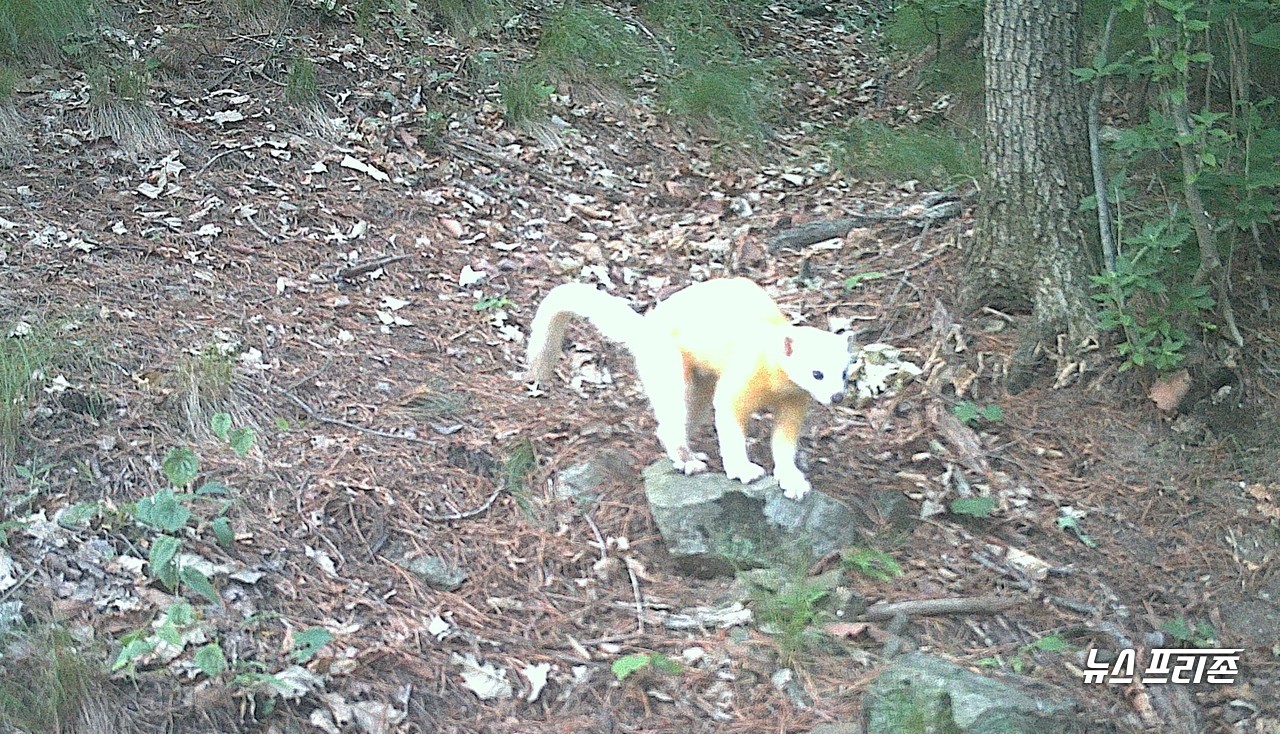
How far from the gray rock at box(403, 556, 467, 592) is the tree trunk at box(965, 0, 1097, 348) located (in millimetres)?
2665

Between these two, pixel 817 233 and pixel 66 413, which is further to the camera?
pixel 817 233

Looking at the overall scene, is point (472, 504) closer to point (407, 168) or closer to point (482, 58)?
point (407, 168)

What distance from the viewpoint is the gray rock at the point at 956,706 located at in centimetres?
317

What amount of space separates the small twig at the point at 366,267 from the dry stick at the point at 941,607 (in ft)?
10.2

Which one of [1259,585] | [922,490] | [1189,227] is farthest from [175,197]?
[1259,585]

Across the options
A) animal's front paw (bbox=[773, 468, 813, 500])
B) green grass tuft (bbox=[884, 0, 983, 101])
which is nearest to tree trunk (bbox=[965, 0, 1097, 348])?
animal's front paw (bbox=[773, 468, 813, 500])

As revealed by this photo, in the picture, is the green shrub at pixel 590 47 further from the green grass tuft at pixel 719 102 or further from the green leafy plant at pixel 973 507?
the green leafy plant at pixel 973 507

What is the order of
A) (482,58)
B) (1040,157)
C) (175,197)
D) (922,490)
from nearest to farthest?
(922,490)
(1040,157)
(175,197)
(482,58)

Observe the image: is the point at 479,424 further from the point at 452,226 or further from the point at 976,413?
the point at 976,413

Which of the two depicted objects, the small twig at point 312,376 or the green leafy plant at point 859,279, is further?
the green leafy plant at point 859,279

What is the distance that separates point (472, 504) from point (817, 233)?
9.74ft

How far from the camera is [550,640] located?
366 centimetres

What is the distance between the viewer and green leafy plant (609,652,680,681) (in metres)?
3.45

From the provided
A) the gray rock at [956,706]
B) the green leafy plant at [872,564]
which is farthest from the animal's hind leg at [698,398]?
the gray rock at [956,706]
